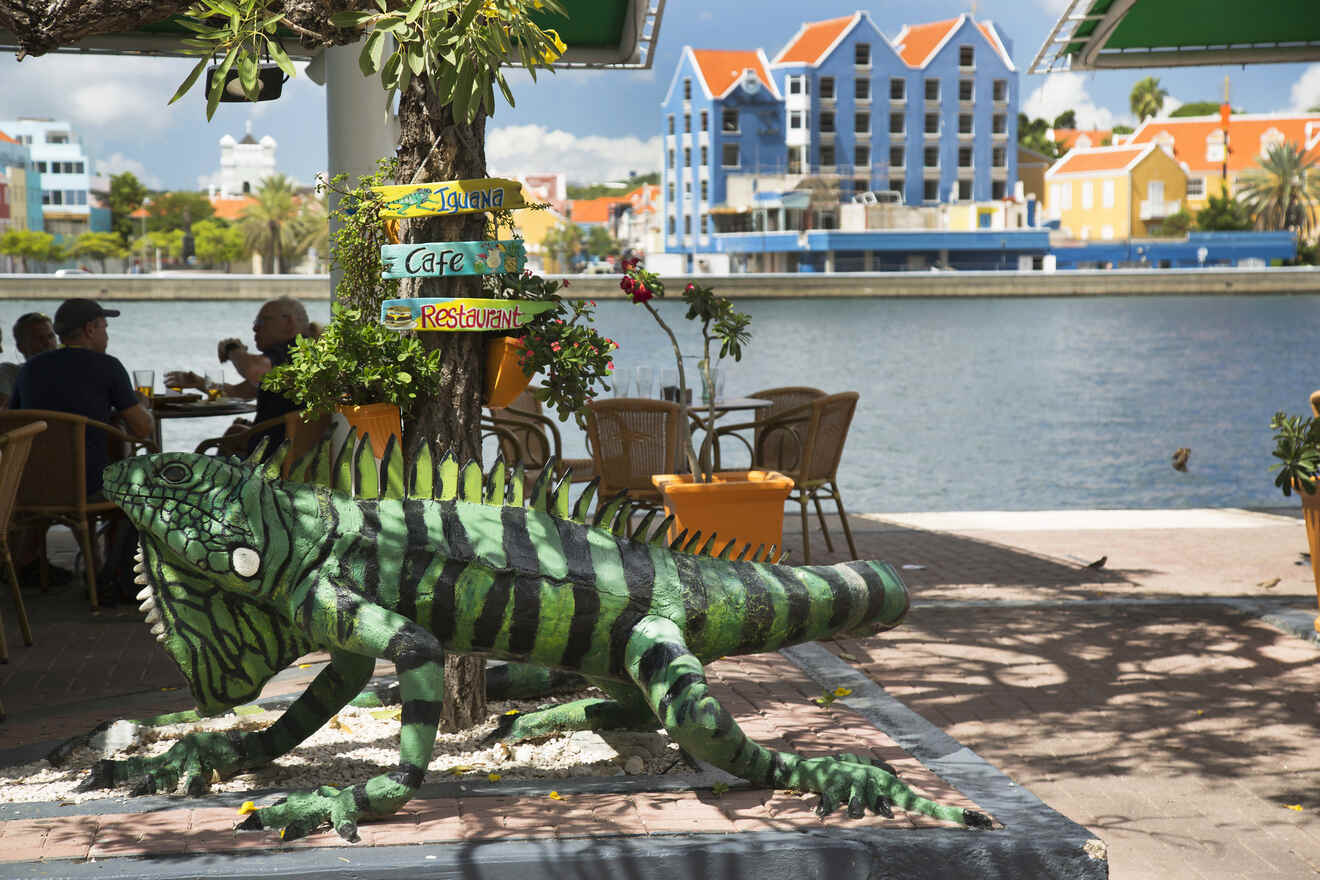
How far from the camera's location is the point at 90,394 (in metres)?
7.36

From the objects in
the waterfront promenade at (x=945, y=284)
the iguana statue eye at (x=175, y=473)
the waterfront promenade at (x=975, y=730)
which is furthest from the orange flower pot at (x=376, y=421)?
the waterfront promenade at (x=945, y=284)

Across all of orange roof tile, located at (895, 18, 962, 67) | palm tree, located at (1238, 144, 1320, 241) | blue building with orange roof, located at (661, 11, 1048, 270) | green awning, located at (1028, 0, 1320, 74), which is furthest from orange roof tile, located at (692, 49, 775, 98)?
green awning, located at (1028, 0, 1320, 74)

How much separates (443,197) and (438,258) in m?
0.19

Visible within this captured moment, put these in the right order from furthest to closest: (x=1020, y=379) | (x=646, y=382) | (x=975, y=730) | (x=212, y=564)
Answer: (x=1020, y=379)
(x=646, y=382)
(x=975, y=730)
(x=212, y=564)

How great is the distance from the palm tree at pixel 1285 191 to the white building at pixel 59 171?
11071 cm

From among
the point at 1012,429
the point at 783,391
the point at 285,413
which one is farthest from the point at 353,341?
the point at 1012,429

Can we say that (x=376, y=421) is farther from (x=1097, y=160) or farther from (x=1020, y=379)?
(x=1097, y=160)

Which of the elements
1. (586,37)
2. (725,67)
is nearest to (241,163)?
(725,67)

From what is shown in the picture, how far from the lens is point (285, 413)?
7.29m

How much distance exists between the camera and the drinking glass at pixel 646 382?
10.2 metres

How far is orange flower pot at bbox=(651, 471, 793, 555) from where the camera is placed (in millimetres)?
6617

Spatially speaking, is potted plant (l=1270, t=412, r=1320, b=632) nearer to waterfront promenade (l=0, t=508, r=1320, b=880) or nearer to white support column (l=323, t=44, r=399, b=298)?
waterfront promenade (l=0, t=508, r=1320, b=880)

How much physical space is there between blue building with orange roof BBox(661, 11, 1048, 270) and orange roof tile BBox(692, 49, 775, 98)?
0.10 m

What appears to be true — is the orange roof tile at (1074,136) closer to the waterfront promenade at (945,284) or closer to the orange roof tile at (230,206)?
the waterfront promenade at (945,284)
